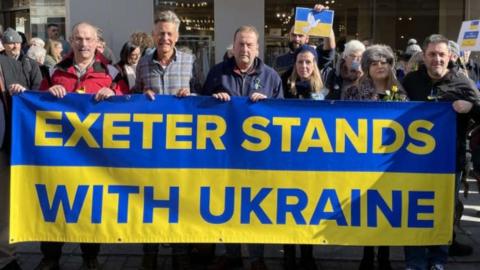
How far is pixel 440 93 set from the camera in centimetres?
444

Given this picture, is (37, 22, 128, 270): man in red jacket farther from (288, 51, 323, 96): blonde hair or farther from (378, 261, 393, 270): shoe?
(378, 261, 393, 270): shoe

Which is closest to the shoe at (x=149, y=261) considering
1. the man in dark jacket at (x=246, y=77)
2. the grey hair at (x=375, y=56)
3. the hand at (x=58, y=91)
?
the man in dark jacket at (x=246, y=77)

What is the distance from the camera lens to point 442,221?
4.38 metres

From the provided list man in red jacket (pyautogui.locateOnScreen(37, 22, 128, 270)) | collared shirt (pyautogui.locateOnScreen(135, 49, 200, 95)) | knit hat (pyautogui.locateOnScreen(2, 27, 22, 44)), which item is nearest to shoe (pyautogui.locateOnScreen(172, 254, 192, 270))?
man in red jacket (pyautogui.locateOnScreen(37, 22, 128, 270))

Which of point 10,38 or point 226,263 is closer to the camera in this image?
point 226,263

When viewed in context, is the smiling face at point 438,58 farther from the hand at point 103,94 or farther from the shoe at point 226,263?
the hand at point 103,94

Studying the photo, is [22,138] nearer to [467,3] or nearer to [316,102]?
[316,102]

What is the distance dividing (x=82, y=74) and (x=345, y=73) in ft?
7.16

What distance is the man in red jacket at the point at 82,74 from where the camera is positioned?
14.7ft

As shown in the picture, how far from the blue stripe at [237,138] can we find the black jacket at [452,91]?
13 cm

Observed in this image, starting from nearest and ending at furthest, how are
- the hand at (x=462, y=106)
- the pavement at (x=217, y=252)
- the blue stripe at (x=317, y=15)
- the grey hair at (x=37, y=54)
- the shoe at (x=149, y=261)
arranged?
the hand at (x=462, y=106), the shoe at (x=149, y=261), the pavement at (x=217, y=252), the blue stripe at (x=317, y=15), the grey hair at (x=37, y=54)

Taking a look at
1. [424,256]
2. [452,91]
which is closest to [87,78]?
[452,91]

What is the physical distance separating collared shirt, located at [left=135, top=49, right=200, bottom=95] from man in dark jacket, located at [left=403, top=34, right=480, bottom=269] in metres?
1.68

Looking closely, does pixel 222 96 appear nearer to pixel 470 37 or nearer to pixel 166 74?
pixel 166 74
